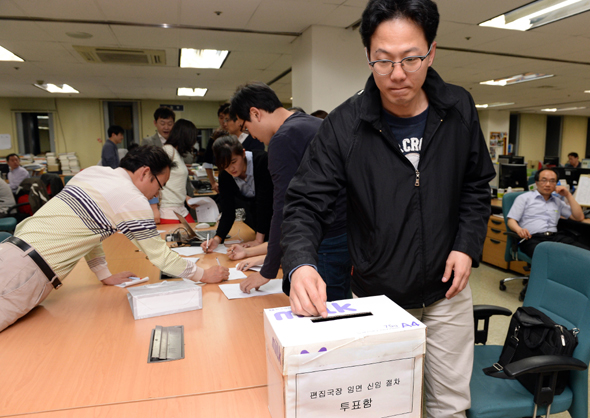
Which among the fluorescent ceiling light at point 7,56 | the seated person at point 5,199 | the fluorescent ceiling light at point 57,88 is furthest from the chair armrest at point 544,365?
the fluorescent ceiling light at point 57,88

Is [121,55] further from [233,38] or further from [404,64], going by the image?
[404,64]

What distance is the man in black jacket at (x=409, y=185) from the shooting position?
3.31ft

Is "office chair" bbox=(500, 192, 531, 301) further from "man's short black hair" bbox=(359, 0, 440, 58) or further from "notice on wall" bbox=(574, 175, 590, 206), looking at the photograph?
"man's short black hair" bbox=(359, 0, 440, 58)

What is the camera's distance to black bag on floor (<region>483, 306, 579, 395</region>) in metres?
1.46

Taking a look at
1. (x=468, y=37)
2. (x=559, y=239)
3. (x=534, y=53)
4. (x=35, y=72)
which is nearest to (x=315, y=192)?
(x=559, y=239)

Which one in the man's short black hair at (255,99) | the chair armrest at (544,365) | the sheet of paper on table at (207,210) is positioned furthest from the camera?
the sheet of paper on table at (207,210)

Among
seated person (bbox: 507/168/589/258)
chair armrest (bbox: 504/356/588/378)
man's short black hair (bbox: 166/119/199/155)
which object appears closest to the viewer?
chair armrest (bbox: 504/356/588/378)

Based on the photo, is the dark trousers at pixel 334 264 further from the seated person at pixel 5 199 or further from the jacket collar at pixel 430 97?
the seated person at pixel 5 199

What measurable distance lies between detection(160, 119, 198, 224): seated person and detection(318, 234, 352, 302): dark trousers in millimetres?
1896

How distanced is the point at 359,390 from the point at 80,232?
143cm

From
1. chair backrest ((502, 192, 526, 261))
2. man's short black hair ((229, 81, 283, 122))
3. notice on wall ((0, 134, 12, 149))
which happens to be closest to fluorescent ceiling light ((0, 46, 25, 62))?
notice on wall ((0, 134, 12, 149))

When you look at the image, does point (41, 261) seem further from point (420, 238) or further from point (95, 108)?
point (95, 108)

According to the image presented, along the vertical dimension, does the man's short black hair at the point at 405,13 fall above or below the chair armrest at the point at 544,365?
above

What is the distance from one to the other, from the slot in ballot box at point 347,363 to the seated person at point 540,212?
3.70 m
